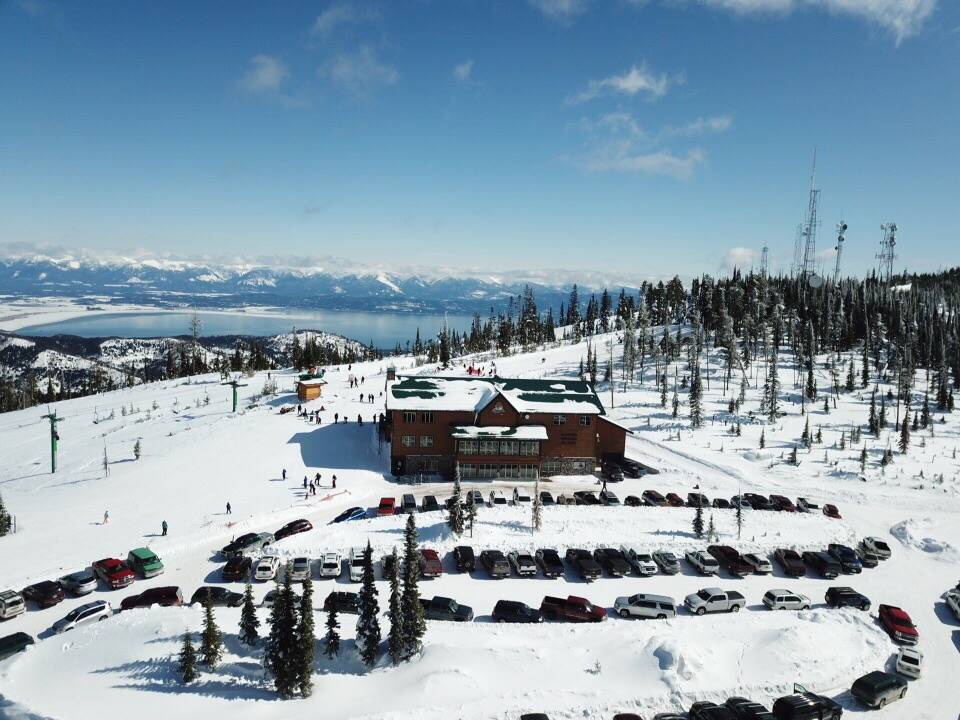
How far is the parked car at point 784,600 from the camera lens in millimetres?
30078

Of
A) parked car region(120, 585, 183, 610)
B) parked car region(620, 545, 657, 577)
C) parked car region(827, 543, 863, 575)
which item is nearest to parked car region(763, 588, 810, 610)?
parked car region(620, 545, 657, 577)

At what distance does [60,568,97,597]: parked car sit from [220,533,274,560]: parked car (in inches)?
267

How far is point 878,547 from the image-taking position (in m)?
37.5

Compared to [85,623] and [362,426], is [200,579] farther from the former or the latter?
[362,426]

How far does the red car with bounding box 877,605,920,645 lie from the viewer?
27.0m

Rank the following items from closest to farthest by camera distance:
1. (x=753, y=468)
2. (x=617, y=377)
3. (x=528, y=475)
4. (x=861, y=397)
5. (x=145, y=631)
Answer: (x=145, y=631), (x=528, y=475), (x=753, y=468), (x=861, y=397), (x=617, y=377)

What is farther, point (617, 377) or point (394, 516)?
point (617, 377)

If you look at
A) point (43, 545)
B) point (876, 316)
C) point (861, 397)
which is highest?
point (876, 316)

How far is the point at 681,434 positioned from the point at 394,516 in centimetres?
4271

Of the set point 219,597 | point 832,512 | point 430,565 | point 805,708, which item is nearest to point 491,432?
point 430,565

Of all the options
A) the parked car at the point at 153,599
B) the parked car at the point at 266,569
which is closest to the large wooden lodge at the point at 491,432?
the parked car at the point at 266,569

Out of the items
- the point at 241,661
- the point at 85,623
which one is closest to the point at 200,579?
the point at 85,623

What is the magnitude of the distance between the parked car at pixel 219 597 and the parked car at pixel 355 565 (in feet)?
15.5

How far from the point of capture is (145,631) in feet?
80.7
